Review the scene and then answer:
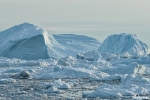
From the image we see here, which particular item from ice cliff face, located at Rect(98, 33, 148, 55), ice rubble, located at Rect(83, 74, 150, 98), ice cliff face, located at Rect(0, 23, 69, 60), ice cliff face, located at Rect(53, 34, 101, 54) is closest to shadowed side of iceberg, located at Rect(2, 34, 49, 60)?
ice cliff face, located at Rect(0, 23, 69, 60)

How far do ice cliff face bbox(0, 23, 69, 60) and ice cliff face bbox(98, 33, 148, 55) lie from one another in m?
6.15

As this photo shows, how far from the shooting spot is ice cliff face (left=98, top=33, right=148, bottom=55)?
5100cm

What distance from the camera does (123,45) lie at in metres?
52.2

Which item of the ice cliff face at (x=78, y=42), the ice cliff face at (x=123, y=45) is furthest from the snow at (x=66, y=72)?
the ice cliff face at (x=78, y=42)

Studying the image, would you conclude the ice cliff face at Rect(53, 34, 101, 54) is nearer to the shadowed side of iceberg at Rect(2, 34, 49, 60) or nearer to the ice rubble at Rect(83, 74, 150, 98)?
the shadowed side of iceberg at Rect(2, 34, 49, 60)

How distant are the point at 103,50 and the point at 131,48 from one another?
12.5 ft

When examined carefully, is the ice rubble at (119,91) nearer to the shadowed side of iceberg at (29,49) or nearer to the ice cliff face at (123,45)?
the shadowed side of iceberg at (29,49)

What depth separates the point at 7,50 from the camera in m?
48.8

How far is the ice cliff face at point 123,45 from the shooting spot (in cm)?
5100

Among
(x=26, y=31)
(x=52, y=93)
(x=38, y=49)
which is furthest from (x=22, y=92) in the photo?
(x=26, y=31)

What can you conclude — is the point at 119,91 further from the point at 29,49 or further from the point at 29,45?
the point at 29,49

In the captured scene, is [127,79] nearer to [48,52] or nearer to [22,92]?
[22,92]

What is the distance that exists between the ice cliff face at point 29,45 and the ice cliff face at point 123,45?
20.2 ft

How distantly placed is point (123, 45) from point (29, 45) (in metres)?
12.2
